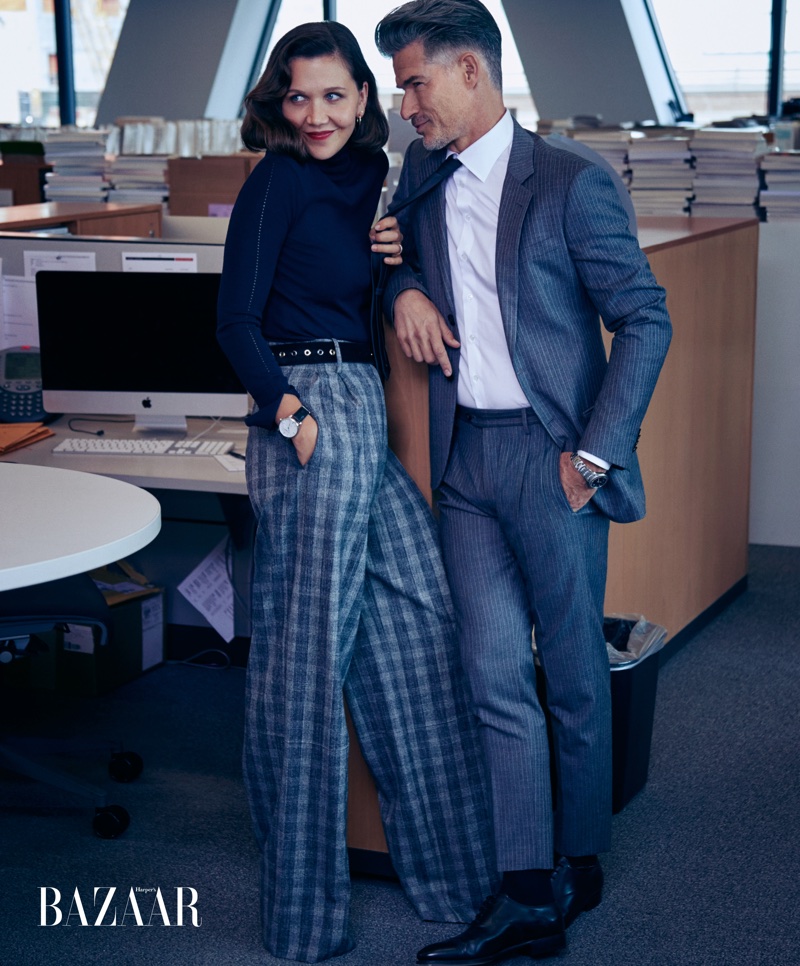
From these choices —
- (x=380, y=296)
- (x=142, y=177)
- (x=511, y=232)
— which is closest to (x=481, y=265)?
(x=511, y=232)

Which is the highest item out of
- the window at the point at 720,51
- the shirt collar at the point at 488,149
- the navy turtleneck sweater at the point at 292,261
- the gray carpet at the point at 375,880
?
the window at the point at 720,51

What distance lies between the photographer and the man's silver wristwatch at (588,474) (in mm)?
2027

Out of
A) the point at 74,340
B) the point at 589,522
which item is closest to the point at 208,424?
the point at 74,340

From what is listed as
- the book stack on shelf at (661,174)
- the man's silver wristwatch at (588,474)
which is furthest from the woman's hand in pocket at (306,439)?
the book stack on shelf at (661,174)

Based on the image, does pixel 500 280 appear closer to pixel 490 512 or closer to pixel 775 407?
pixel 490 512

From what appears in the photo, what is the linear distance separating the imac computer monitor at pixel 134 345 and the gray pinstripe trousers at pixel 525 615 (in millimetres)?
1085

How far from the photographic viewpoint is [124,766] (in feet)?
9.24

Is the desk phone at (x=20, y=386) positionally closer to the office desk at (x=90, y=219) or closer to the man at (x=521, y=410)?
the office desk at (x=90, y=219)

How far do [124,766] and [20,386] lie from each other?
107cm

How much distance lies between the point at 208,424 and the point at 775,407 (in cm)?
218

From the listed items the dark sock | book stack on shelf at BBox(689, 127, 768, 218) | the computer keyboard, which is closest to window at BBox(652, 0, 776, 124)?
book stack on shelf at BBox(689, 127, 768, 218)

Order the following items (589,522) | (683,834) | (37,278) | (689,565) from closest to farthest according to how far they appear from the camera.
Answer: (589,522) < (683,834) < (37,278) < (689,565)

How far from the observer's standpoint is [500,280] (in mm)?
2021

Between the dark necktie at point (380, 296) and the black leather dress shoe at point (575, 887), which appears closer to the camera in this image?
the dark necktie at point (380, 296)
